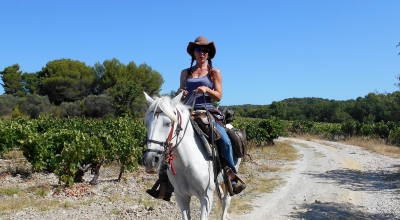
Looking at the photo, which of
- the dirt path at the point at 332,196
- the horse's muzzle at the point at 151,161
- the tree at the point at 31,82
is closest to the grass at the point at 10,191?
the dirt path at the point at 332,196

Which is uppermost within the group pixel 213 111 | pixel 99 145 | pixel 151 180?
pixel 213 111

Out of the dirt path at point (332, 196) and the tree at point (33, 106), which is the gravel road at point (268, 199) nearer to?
the dirt path at point (332, 196)

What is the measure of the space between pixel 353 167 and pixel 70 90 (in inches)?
1783

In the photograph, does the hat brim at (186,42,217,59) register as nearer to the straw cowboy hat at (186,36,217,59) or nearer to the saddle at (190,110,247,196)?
the straw cowboy hat at (186,36,217,59)

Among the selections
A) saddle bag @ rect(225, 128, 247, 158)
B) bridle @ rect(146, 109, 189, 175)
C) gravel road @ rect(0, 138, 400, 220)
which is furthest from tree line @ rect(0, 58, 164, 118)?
bridle @ rect(146, 109, 189, 175)

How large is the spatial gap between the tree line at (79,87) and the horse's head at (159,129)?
37156mm

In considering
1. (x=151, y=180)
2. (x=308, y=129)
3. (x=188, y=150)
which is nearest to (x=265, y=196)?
(x=151, y=180)

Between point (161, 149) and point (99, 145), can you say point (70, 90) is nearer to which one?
point (99, 145)

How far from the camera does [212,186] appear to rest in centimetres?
384

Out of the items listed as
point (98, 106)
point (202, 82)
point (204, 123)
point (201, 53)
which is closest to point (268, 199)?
point (204, 123)

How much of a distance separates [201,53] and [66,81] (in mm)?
51547

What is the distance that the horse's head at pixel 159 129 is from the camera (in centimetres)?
286

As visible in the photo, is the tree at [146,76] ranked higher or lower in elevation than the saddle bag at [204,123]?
higher

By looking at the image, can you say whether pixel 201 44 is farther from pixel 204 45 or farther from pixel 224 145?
pixel 224 145
